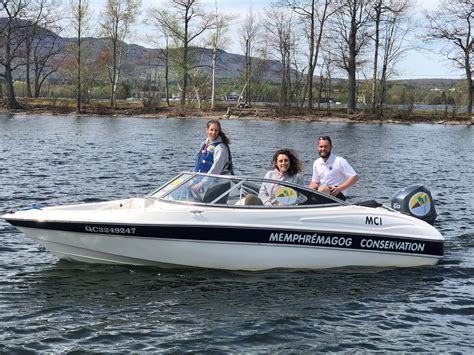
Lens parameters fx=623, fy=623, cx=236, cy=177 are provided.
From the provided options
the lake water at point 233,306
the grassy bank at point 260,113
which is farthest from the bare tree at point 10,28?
the lake water at point 233,306

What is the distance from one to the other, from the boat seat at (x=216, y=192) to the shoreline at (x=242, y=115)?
49.3m

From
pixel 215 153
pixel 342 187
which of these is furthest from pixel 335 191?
pixel 215 153

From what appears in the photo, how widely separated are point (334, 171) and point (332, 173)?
0.05 meters

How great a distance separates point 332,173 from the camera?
11.1 meters

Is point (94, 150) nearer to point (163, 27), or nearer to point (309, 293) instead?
point (309, 293)

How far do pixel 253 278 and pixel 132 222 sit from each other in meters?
2.04

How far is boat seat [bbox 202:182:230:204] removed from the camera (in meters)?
9.76

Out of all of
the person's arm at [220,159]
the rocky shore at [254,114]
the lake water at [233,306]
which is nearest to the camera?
the lake water at [233,306]

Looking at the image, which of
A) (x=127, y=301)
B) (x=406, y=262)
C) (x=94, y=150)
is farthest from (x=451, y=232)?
(x=94, y=150)

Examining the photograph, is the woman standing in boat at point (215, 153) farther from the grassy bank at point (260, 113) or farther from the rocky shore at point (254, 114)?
the grassy bank at point (260, 113)

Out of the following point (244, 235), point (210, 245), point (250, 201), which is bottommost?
point (210, 245)

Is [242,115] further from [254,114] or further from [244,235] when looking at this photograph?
[244,235]

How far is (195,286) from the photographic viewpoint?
923 centimetres

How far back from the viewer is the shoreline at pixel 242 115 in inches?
2317
